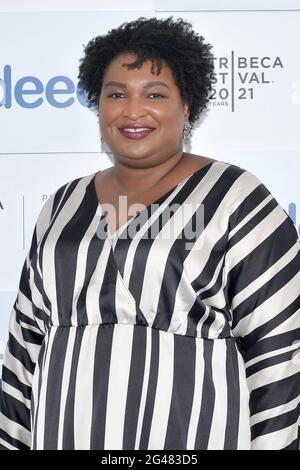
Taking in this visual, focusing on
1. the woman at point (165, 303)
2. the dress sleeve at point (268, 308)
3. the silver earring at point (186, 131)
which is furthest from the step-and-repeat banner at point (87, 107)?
the dress sleeve at point (268, 308)

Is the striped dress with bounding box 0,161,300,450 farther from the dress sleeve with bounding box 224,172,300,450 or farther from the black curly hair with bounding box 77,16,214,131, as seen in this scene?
the black curly hair with bounding box 77,16,214,131

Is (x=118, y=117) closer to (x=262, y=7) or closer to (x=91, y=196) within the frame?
(x=91, y=196)

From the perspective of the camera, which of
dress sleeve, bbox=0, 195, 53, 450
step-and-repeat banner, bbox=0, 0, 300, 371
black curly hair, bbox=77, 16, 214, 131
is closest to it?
black curly hair, bbox=77, 16, 214, 131

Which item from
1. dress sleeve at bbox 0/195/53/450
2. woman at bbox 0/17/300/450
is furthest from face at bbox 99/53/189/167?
dress sleeve at bbox 0/195/53/450

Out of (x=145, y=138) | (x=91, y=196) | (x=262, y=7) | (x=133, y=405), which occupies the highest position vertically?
(x=262, y=7)

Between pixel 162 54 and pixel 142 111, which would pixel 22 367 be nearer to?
pixel 142 111

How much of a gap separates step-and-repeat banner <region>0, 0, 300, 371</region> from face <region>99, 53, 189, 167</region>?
0.33 meters

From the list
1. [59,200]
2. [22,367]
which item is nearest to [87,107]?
[59,200]

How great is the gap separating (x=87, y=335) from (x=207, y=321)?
222 millimetres

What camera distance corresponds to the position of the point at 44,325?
1.72 metres

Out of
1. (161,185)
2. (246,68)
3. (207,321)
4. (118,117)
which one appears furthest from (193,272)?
(246,68)

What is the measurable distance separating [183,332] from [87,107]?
2.26 feet

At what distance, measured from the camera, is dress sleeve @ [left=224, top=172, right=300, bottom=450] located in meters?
1.55

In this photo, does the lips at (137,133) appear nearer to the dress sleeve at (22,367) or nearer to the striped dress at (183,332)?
the striped dress at (183,332)
